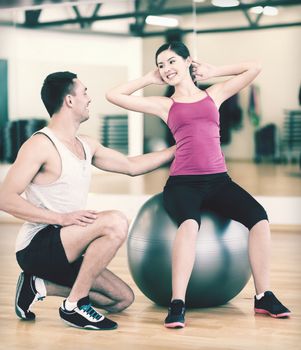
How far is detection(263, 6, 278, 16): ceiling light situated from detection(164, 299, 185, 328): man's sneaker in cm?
356

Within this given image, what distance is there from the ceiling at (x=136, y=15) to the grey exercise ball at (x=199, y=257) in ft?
10.1

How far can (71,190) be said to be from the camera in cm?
294

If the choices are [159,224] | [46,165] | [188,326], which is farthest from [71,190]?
[188,326]

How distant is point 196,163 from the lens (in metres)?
3.20

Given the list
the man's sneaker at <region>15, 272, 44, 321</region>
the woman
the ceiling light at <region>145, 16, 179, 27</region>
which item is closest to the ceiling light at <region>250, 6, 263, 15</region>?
the ceiling light at <region>145, 16, 179, 27</region>

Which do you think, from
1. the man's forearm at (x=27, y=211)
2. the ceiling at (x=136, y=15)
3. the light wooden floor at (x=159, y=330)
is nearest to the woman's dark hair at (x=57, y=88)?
the man's forearm at (x=27, y=211)

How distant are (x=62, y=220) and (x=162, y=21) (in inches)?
145

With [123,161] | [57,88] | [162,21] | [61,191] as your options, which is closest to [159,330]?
[61,191]

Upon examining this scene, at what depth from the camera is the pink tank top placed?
3.20m

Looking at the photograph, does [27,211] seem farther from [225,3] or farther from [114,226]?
[225,3]

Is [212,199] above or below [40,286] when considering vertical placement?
A: above

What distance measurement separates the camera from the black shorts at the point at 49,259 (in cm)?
288

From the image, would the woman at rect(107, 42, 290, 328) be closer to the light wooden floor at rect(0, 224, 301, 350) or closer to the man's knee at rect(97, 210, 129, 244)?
the light wooden floor at rect(0, 224, 301, 350)

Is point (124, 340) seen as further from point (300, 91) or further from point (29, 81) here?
point (29, 81)
